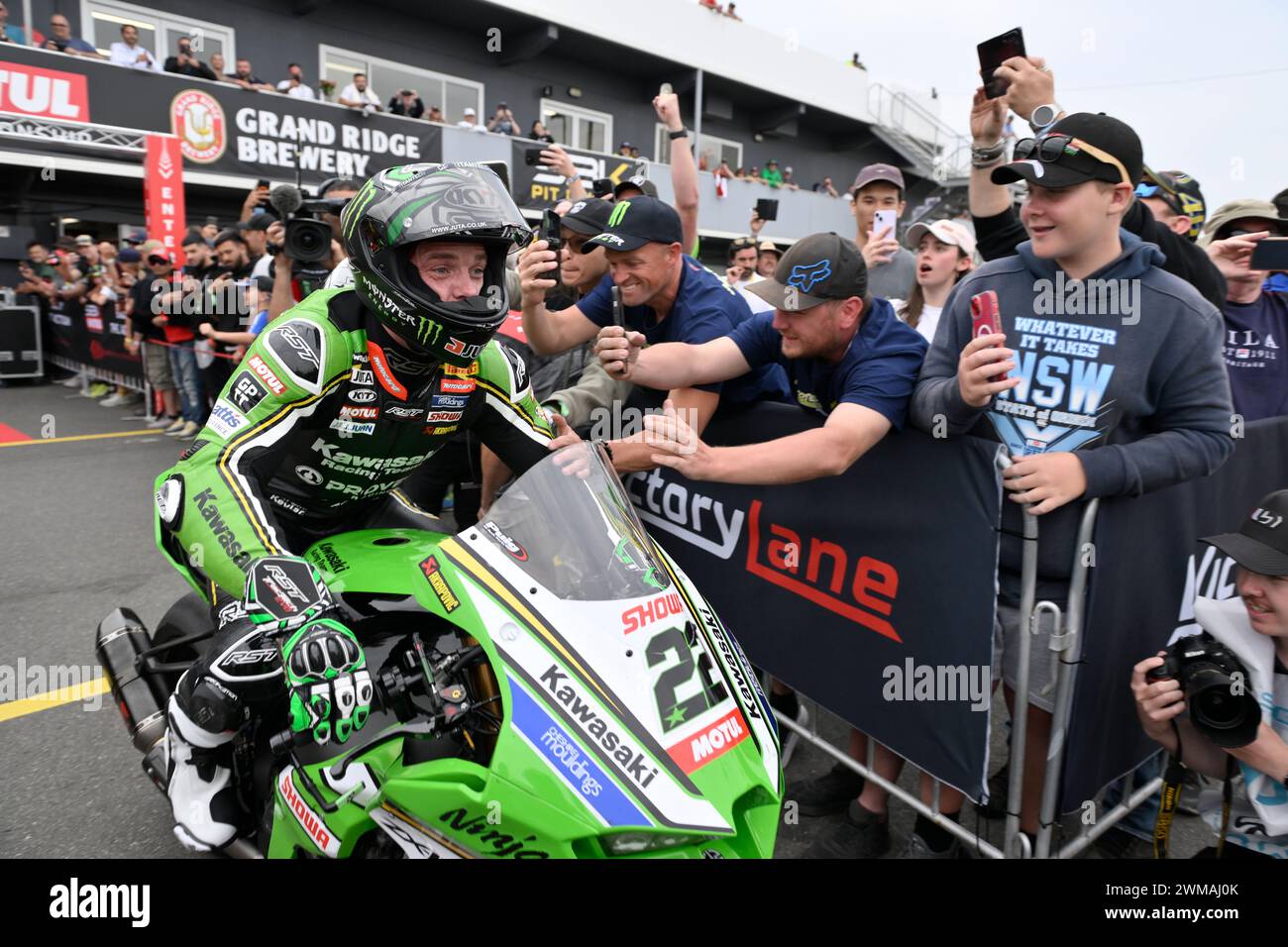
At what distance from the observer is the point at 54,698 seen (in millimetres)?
3693

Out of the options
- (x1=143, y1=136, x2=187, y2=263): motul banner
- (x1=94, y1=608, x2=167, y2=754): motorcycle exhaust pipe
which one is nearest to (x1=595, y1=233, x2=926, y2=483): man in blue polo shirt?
(x1=94, y1=608, x2=167, y2=754): motorcycle exhaust pipe

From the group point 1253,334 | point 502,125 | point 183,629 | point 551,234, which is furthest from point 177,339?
point 502,125

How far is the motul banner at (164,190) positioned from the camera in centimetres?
1161

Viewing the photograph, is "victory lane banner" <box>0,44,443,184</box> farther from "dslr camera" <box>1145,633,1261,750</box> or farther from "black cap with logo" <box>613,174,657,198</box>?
"dslr camera" <box>1145,633,1261,750</box>

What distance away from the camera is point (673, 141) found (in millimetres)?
5066

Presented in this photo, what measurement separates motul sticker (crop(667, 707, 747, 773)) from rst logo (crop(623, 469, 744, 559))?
1.38m

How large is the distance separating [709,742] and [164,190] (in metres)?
13.0

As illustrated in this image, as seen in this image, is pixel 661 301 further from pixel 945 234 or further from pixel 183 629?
pixel 183 629

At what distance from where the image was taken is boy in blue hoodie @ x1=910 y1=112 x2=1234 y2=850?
2.22m

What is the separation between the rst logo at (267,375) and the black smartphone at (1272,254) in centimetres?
344

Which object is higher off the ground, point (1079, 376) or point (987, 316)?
point (987, 316)
